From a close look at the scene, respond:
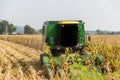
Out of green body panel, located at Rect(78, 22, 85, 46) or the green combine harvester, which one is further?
green body panel, located at Rect(78, 22, 85, 46)

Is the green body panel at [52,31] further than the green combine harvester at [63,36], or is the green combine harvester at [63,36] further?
the green body panel at [52,31]

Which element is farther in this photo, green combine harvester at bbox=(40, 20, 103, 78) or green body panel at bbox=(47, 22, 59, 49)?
green body panel at bbox=(47, 22, 59, 49)

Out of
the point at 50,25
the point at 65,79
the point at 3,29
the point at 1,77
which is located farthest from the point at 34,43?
the point at 3,29

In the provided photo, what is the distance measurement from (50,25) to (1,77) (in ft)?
11.7

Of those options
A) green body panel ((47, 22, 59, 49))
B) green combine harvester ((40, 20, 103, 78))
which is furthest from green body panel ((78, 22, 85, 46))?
green body panel ((47, 22, 59, 49))

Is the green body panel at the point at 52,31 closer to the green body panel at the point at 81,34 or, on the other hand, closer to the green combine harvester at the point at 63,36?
the green combine harvester at the point at 63,36

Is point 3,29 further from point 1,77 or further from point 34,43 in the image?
point 1,77

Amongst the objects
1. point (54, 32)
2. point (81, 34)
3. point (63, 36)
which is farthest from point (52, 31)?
point (81, 34)

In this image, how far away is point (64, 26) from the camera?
12.8m

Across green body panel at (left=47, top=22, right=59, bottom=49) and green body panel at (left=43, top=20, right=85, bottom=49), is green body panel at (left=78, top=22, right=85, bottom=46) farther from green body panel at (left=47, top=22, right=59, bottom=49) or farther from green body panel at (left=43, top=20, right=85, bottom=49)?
green body panel at (left=47, top=22, right=59, bottom=49)

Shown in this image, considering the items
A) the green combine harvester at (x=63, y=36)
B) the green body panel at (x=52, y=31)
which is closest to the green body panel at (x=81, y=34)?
the green combine harvester at (x=63, y=36)

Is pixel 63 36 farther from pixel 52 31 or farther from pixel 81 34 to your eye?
pixel 81 34

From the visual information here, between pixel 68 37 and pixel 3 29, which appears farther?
pixel 3 29

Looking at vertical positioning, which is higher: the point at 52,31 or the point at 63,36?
the point at 52,31
